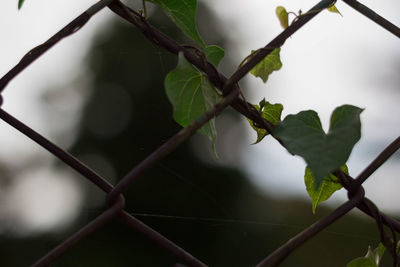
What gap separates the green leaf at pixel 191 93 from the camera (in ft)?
1.22

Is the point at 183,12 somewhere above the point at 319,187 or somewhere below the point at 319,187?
above

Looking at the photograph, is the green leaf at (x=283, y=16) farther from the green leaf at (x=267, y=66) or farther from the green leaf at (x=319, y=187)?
the green leaf at (x=319, y=187)

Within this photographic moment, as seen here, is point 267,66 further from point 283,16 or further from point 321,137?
point 321,137

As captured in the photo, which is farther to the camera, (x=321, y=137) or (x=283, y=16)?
(x=283, y=16)

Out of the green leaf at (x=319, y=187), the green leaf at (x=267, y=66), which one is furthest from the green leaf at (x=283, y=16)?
the green leaf at (x=319, y=187)

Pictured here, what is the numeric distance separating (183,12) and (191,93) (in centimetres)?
6

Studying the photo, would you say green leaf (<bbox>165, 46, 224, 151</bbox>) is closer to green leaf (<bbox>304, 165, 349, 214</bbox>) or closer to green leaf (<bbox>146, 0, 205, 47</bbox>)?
green leaf (<bbox>146, 0, 205, 47</bbox>)

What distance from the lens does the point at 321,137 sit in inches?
13.8

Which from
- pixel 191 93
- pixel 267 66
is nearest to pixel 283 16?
pixel 267 66

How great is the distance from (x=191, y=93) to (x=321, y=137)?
102 mm

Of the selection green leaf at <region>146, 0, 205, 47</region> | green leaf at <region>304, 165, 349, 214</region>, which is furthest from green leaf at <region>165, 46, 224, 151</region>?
green leaf at <region>304, 165, 349, 214</region>

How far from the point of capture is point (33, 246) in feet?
22.6

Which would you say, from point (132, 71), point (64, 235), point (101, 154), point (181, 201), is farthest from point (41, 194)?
point (132, 71)

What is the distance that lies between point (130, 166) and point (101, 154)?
0.90 m
